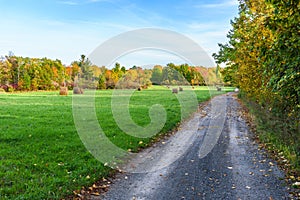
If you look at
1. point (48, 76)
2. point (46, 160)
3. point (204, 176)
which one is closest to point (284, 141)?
point (204, 176)

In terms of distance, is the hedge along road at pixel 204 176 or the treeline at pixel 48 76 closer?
the hedge along road at pixel 204 176

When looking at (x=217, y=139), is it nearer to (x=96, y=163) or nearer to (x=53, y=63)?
(x=96, y=163)

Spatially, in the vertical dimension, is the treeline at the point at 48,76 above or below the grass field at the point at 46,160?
above

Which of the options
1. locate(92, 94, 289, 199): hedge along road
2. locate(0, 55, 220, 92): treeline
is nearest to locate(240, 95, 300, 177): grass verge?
locate(92, 94, 289, 199): hedge along road

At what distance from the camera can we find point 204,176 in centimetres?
615

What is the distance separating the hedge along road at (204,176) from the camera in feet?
17.1

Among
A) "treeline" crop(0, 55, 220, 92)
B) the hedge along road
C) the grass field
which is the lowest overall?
the hedge along road

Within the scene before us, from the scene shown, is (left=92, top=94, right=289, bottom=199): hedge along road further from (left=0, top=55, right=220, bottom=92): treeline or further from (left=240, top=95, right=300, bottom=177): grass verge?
(left=0, top=55, right=220, bottom=92): treeline

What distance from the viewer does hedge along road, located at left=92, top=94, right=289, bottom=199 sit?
523cm

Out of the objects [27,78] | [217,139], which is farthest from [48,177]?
[27,78]

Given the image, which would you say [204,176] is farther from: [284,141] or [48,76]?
[48,76]

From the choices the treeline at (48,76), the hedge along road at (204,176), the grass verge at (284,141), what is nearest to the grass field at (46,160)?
the hedge along road at (204,176)

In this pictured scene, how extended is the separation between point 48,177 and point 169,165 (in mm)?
2877

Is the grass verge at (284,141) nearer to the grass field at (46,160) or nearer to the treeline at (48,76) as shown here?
the grass field at (46,160)
